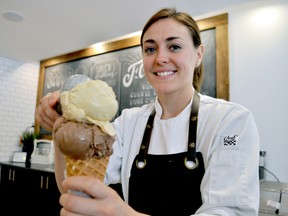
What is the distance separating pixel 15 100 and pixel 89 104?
434 cm

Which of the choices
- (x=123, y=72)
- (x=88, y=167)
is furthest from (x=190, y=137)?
(x=123, y=72)

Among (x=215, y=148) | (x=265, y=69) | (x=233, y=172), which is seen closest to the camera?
(x=233, y=172)

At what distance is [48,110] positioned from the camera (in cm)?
77

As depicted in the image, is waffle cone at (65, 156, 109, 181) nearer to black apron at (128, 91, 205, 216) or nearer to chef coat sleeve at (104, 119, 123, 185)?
black apron at (128, 91, 205, 216)

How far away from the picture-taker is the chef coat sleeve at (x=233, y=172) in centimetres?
86

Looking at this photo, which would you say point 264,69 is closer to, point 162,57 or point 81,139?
point 162,57

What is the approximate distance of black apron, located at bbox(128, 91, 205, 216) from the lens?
1.08m

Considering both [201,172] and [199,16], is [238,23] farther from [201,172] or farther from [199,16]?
[201,172]

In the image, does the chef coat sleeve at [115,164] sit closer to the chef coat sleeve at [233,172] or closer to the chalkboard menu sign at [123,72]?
the chef coat sleeve at [233,172]

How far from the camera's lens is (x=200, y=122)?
1201mm

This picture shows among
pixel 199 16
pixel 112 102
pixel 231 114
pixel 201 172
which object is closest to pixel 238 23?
pixel 199 16

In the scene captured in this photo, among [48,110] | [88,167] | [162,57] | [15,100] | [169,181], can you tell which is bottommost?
[169,181]

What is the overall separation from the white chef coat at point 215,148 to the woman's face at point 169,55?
0.17 metres

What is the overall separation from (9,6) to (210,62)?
2296 millimetres
